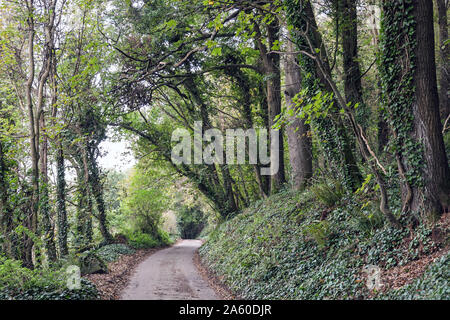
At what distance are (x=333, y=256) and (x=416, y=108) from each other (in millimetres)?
3188

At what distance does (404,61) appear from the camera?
579 centimetres

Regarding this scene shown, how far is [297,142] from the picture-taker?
38.9ft

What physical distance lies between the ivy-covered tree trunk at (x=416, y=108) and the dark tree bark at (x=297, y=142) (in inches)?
213

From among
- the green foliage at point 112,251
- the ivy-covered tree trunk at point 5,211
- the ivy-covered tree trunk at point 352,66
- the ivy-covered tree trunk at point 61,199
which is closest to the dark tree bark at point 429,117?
the ivy-covered tree trunk at point 352,66

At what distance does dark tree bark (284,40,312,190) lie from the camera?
37.4ft

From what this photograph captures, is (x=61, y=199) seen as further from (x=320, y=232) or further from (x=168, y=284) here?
(x=320, y=232)

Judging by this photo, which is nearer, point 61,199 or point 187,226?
point 61,199

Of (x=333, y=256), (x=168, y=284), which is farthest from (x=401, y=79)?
(x=168, y=284)

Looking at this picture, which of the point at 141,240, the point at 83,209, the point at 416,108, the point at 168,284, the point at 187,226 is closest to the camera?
the point at 416,108

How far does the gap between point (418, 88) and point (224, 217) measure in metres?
15.9

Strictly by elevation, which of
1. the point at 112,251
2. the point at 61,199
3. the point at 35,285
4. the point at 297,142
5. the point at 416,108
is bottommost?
the point at 112,251

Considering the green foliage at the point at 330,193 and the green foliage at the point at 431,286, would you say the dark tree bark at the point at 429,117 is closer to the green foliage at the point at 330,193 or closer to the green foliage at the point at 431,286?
the green foliage at the point at 431,286
